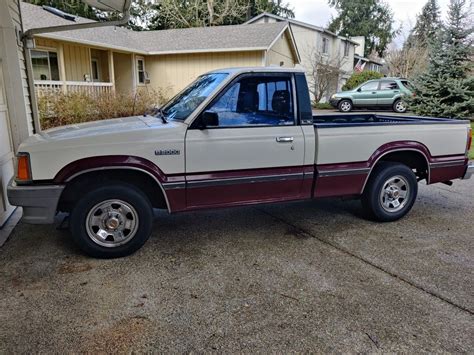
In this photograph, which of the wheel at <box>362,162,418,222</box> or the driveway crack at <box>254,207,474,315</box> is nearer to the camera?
the driveway crack at <box>254,207,474,315</box>

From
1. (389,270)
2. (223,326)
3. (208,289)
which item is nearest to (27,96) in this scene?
(208,289)

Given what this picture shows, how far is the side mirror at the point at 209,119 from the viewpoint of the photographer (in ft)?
12.6

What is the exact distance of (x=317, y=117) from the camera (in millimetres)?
6148

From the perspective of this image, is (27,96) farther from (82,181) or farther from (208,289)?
(208,289)

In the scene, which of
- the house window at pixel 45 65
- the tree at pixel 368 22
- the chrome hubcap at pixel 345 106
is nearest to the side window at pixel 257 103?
the house window at pixel 45 65

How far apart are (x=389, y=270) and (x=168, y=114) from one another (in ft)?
9.68

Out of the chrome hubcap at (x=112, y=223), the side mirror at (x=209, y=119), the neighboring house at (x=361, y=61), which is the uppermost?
the neighboring house at (x=361, y=61)

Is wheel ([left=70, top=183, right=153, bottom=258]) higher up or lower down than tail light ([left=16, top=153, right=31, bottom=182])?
lower down

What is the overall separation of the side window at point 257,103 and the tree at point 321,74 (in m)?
22.4

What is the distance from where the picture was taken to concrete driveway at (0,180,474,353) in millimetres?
2695

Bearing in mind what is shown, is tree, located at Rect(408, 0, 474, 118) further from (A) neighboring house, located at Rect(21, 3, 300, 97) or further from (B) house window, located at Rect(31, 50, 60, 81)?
(B) house window, located at Rect(31, 50, 60, 81)

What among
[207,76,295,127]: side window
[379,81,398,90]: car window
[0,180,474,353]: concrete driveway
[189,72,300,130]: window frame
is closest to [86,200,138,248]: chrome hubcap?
[0,180,474,353]: concrete driveway

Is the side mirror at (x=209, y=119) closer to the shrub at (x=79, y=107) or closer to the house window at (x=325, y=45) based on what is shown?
the shrub at (x=79, y=107)

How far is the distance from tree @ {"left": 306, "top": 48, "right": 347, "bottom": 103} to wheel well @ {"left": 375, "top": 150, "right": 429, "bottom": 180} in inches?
838
